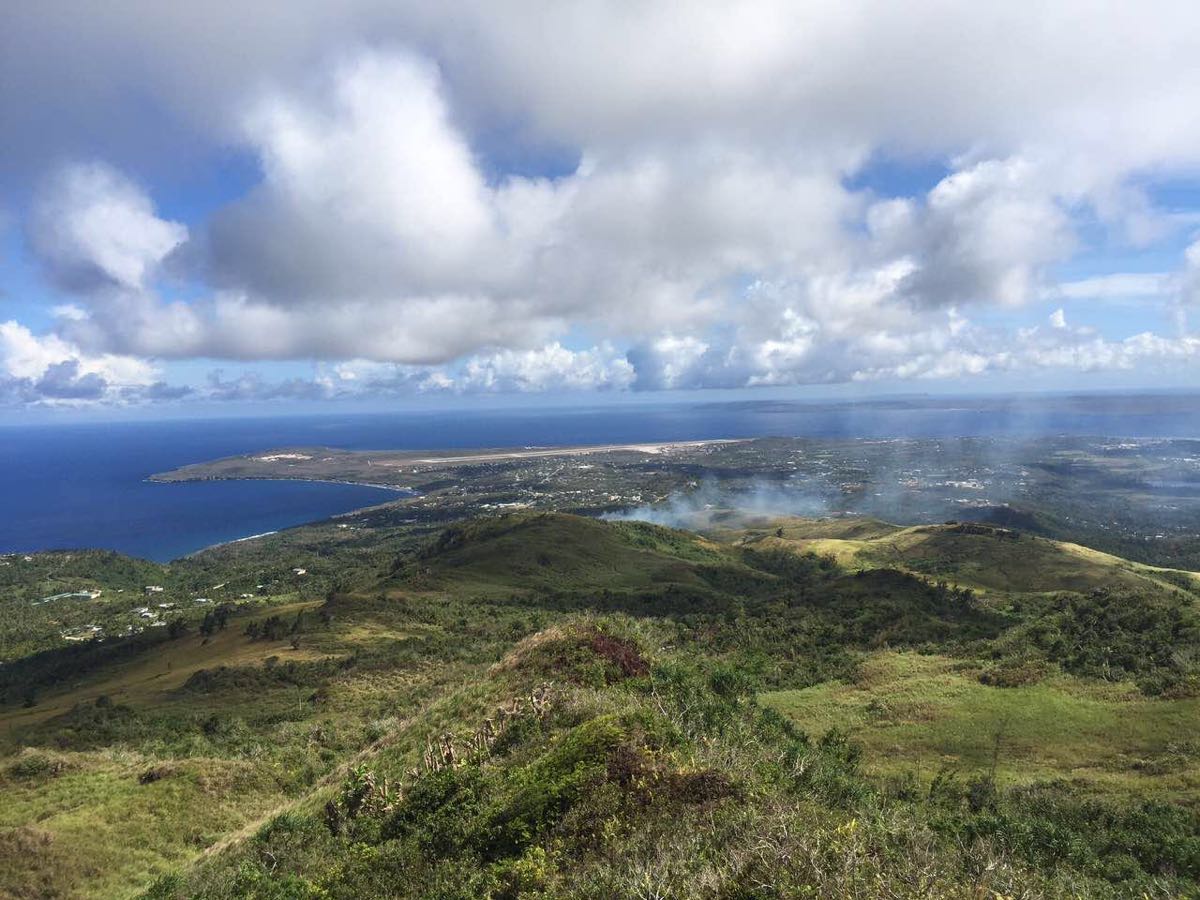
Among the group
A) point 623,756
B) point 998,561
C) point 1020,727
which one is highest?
point 623,756

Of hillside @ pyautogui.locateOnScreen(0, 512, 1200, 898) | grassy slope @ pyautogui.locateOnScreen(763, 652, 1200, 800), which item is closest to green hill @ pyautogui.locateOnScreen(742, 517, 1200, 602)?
hillside @ pyautogui.locateOnScreen(0, 512, 1200, 898)

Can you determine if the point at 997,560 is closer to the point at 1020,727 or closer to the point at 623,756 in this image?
the point at 1020,727

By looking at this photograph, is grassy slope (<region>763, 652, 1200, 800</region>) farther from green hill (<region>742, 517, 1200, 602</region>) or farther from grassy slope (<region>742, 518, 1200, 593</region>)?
grassy slope (<region>742, 518, 1200, 593</region>)

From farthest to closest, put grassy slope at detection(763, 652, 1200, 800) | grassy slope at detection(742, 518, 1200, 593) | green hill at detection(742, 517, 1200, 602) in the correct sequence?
grassy slope at detection(742, 518, 1200, 593), green hill at detection(742, 517, 1200, 602), grassy slope at detection(763, 652, 1200, 800)

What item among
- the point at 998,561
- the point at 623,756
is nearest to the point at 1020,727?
the point at 623,756

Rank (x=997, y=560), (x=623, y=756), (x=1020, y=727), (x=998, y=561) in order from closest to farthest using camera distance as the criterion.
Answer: (x=623, y=756), (x=1020, y=727), (x=998, y=561), (x=997, y=560)

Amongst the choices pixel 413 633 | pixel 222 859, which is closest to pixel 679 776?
pixel 222 859

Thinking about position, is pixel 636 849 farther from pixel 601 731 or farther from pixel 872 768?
pixel 872 768

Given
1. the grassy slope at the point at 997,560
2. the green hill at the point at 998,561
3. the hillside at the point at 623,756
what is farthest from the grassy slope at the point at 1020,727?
the grassy slope at the point at 997,560

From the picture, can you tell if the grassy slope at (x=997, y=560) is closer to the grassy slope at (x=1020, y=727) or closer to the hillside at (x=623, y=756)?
the hillside at (x=623, y=756)

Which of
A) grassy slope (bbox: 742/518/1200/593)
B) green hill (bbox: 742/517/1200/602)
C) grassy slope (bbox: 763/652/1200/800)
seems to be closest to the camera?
grassy slope (bbox: 763/652/1200/800)
